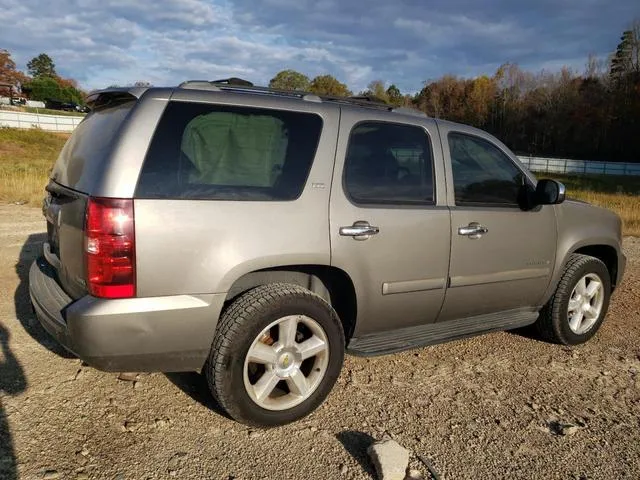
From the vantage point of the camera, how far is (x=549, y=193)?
3863mm

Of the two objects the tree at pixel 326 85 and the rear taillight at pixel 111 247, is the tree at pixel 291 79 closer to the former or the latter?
the tree at pixel 326 85

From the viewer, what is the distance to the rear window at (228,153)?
2.70 metres

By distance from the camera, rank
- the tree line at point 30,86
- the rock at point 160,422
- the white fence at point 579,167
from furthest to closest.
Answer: the tree line at point 30,86, the white fence at point 579,167, the rock at point 160,422

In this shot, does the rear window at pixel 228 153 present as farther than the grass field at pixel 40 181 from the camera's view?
No

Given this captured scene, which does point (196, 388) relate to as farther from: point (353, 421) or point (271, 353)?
point (353, 421)

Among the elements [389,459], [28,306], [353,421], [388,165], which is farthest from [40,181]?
[389,459]

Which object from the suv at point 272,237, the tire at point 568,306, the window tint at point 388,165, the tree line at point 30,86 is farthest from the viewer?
the tree line at point 30,86

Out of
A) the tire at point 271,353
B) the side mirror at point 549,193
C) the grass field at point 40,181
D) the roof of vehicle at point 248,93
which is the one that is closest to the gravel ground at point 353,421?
the tire at point 271,353

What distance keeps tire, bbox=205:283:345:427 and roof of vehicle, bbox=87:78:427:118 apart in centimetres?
118

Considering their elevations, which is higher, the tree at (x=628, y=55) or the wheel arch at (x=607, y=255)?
the tree at (x=628, y=55)

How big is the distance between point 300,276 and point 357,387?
898 millimetres

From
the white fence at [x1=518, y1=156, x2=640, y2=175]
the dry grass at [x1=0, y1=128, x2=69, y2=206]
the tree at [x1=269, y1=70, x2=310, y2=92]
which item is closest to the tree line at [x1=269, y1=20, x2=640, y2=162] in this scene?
Result: the tree at [x1=269, y1=70, x2=310, y2=92]

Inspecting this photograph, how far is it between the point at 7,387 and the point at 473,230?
3.19 metres

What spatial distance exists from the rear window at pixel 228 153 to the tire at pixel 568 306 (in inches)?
99.0
